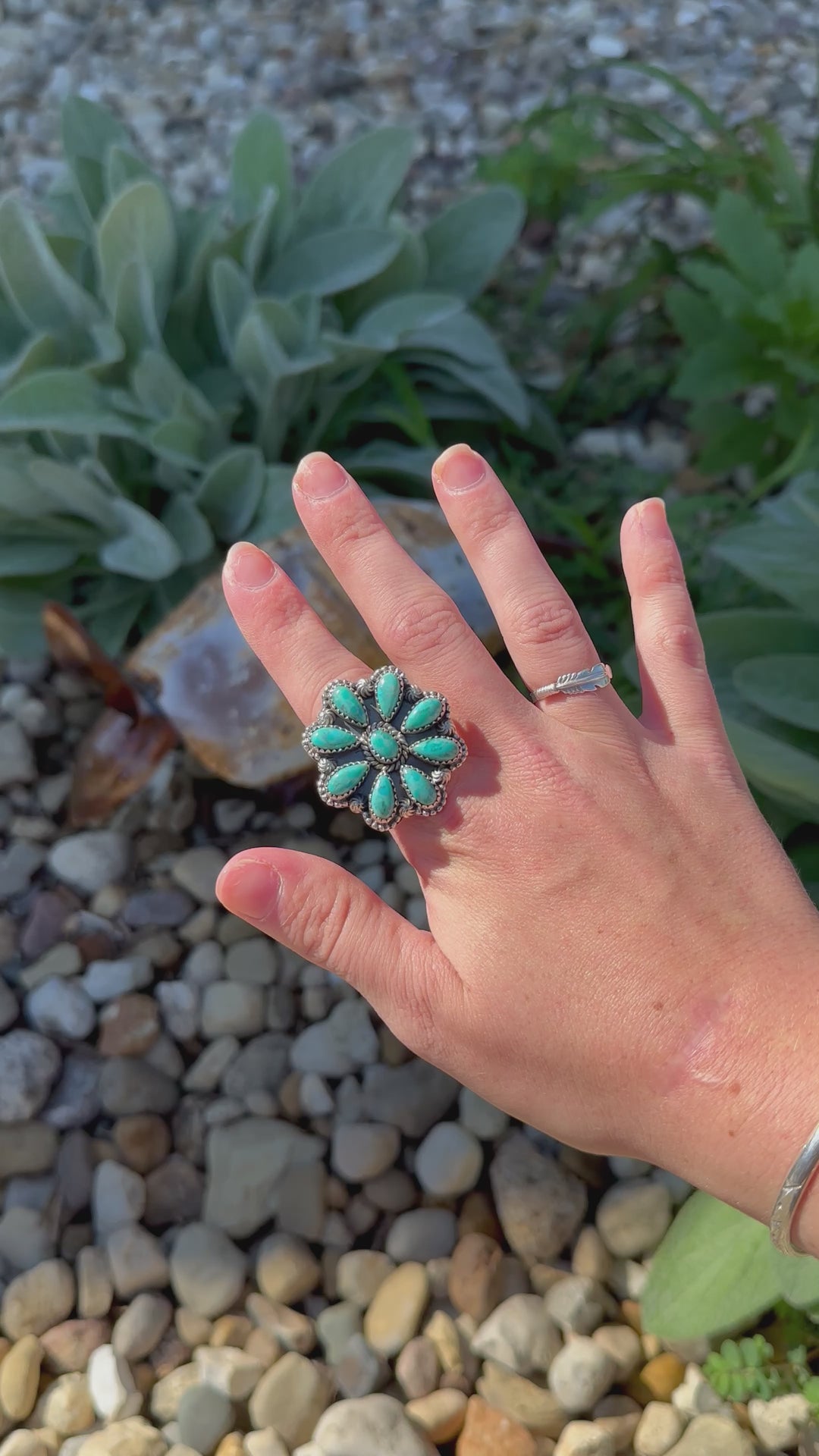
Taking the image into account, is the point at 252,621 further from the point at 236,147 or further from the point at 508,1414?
the point at 236,147

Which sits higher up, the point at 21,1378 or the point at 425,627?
the point at 425,627

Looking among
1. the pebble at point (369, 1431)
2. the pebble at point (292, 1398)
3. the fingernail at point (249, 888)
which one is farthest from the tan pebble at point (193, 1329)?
the fingernail at point (249, 888)

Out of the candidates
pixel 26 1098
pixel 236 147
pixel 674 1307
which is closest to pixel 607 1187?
pixel 674 1307

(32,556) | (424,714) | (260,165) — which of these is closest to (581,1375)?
(424,714)

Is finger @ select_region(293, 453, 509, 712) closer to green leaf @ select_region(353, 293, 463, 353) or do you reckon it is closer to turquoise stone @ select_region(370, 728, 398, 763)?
turquoise stone @ select_region(370, 728, 398, 763)

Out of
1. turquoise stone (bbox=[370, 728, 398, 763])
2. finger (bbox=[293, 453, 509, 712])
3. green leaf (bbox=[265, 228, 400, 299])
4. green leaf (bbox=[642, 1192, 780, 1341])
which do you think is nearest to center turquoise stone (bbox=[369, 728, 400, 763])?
turquoise stone (bbox=[370, 728, 398, 763])

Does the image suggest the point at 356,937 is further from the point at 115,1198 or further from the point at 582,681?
the point at 115,1198

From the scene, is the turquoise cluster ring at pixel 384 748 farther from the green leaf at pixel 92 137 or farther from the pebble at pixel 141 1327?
the green leaf at pixel 92 137
